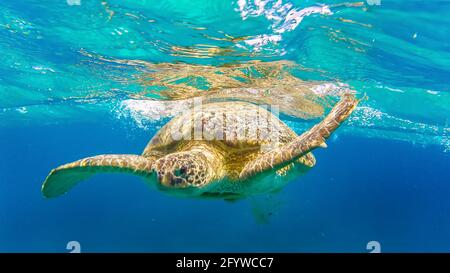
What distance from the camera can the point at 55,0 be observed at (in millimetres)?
7855

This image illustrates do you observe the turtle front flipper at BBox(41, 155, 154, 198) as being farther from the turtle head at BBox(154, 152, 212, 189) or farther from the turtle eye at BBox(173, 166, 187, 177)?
the turtle eye at BBox(173, 166, 187, 177)

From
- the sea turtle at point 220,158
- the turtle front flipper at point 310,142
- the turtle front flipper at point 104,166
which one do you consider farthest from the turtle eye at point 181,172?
the turtle front flipper at point 310,142

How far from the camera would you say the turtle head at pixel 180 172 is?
4500 mm

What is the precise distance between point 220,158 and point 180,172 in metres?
1.86

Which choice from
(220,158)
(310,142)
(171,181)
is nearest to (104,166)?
(171,181)

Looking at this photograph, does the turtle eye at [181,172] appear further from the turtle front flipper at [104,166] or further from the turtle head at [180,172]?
the turtle front flipper at [104,166]

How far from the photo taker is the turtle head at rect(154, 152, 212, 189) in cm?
450

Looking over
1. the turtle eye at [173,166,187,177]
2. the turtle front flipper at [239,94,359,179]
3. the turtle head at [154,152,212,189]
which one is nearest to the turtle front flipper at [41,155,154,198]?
the turtle head at [154,152,212,189]

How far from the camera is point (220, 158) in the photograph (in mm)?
6285

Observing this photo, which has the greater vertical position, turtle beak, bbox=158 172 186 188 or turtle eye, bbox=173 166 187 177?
turtle eye, bbox=173 166 187 177

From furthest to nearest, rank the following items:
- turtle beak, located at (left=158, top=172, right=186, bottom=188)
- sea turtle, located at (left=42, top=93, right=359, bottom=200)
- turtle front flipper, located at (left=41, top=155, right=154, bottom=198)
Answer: turtle front flipper, located at (left=41, top=155, right=154, bottom=198), sea turtle, located at (left=42, top=93, right=359, bottom=200), turtle beak, located at (left=158, top=172, right=186, bottom=188)

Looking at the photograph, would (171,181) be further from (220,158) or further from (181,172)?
(220,158)
